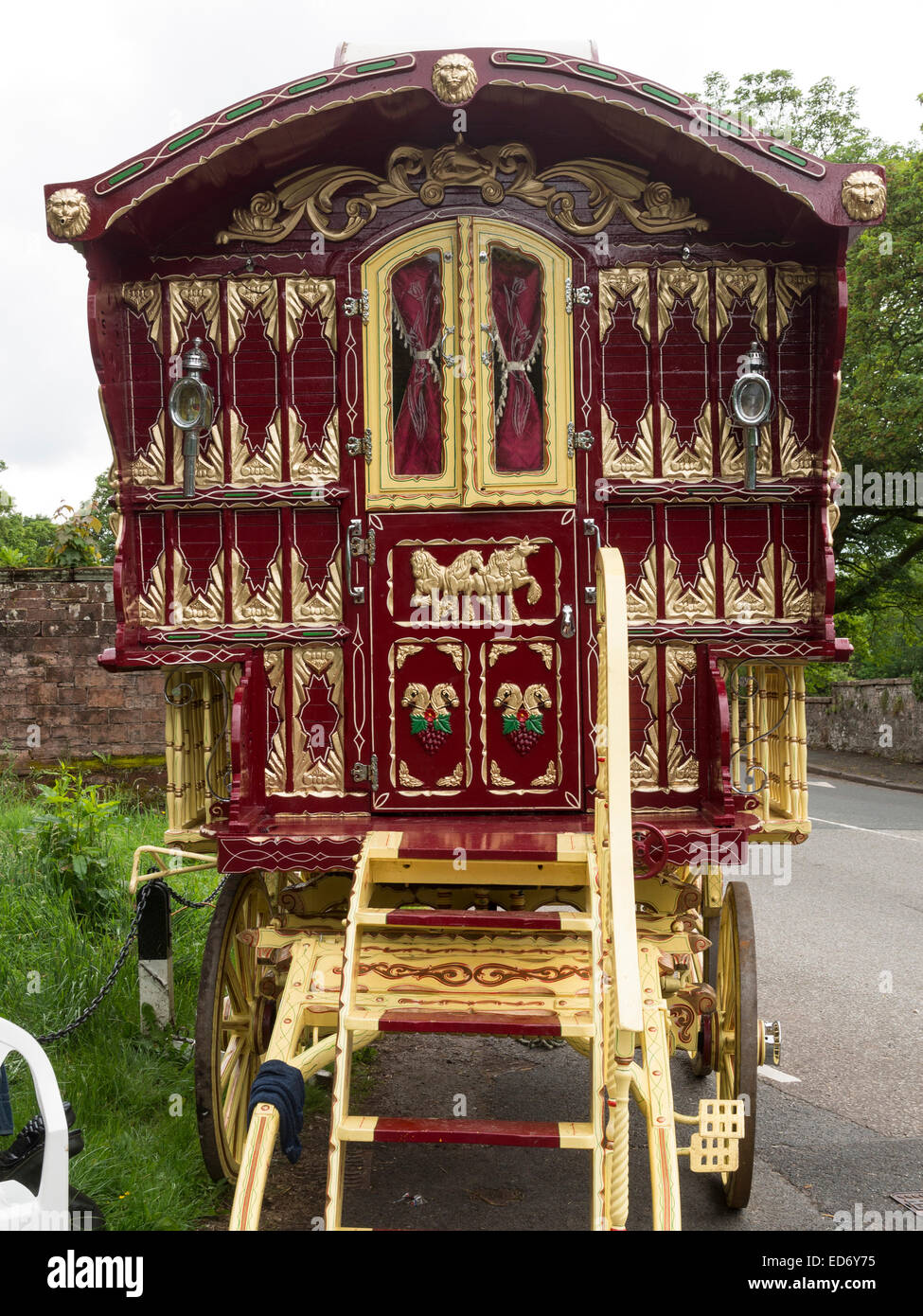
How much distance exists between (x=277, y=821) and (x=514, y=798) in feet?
3.28

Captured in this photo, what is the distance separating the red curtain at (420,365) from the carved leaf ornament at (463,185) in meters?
0.31

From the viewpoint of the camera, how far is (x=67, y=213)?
449 centimetres

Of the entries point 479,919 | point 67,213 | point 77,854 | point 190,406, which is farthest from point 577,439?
point 77,854

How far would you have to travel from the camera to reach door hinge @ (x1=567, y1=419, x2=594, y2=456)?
193 inches

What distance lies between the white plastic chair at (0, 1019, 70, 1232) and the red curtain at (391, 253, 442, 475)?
2.78 m

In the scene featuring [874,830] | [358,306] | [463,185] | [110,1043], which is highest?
[463,185]

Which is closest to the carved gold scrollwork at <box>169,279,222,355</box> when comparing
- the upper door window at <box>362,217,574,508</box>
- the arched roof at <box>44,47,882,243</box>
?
the arched roof at <box>44,47,882,243</box>

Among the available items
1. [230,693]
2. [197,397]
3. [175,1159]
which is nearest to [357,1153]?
[175,1159]

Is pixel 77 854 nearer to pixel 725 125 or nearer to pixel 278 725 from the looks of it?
pixel 278 725

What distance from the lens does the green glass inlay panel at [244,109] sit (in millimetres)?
4457

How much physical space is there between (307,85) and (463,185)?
786 mm

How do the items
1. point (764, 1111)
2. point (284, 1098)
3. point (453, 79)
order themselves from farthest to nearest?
point (764, 1111) < point (453, 79) < point (284, 1098)

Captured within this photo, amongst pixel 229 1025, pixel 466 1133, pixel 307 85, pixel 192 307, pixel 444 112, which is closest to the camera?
pixel 466 1133

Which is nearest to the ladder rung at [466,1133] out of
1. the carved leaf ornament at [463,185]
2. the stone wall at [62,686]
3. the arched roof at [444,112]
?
the arched roof at [444,112]
